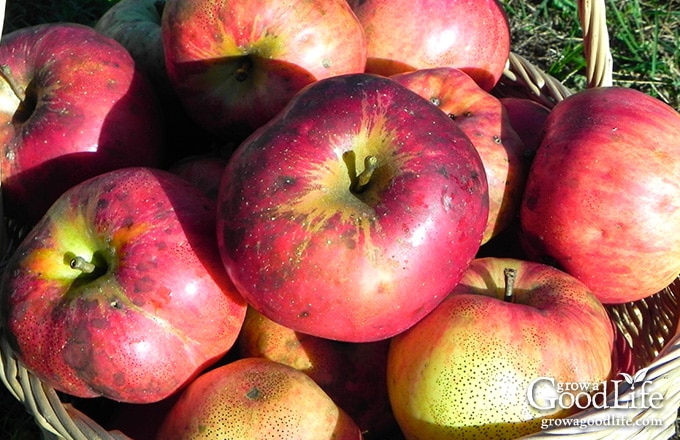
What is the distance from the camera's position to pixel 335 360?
1602mm

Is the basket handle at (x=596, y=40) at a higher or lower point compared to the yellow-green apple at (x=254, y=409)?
higher

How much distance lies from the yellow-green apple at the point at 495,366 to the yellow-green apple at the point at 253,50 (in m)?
0.64

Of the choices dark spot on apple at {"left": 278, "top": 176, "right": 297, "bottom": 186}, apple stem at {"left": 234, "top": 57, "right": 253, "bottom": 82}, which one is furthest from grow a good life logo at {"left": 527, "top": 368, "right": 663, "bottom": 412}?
apple stem at {"left": 234, "top": 57, "right": 253, "bottom": 82}

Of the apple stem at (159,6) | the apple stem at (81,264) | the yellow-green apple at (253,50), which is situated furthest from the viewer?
the apple stem at (159,6)

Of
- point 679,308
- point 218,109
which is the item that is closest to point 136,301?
point 218,109

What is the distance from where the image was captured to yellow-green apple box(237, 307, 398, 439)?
62.5 inches

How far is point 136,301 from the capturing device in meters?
1.35

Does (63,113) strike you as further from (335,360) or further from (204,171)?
(335,360)

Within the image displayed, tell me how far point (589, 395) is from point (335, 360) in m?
0.53

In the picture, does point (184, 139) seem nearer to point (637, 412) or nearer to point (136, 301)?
point (136, 301)

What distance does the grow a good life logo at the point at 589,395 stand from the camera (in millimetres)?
1338

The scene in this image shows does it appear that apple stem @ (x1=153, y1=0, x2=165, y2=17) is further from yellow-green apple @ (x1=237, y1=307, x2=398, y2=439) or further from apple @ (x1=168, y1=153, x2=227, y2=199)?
yellow-green apple @ (x1=237, y1=307, x2=398, y2=439)

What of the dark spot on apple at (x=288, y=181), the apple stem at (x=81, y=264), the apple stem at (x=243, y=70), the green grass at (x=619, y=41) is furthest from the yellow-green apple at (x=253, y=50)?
the green grass at (x=619, y=41)

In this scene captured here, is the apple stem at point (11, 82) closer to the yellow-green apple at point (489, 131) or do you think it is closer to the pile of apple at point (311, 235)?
the pile of apple at point (311, 235)
